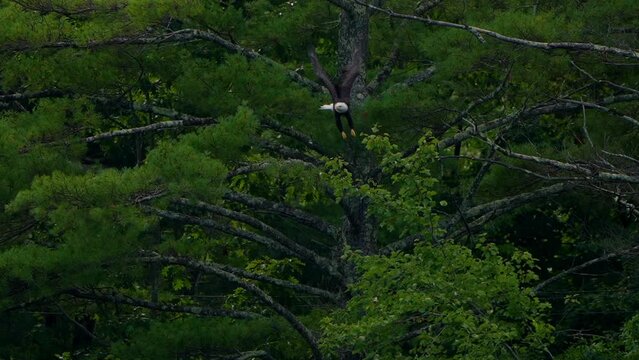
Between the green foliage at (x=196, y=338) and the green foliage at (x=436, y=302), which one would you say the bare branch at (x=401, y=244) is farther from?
the green foliage at (x=436, y=302)

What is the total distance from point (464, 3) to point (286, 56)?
8.71 ft

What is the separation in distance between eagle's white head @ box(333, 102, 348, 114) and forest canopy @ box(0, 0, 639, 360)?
0.17ft

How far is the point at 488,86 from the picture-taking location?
20.0 meters

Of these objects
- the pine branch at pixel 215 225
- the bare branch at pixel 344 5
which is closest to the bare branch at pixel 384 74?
the bare branch at pixel 344 5

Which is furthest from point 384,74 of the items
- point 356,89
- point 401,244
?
point 401,244

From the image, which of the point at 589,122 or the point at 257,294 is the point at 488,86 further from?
the point at 257,294

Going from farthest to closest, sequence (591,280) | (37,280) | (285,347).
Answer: (591,280) < (285,347) < (37,280)

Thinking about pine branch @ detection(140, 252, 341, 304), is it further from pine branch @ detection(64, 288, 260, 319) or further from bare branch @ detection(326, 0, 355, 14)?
bare branch @ detection(326, 0, 355, 14)

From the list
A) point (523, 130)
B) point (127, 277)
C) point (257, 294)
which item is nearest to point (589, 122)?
point (523, 130)

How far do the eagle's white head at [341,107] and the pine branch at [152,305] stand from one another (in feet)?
10.3

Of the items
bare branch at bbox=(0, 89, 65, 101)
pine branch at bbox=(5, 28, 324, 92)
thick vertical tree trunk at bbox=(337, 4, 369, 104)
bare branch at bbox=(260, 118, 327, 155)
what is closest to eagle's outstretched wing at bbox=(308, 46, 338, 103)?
bare branch at bbox=(260, 118, 327, 155)

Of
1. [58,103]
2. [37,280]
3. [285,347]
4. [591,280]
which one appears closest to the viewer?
[37,280]

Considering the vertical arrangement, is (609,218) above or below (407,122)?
below

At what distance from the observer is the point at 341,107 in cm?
1608
